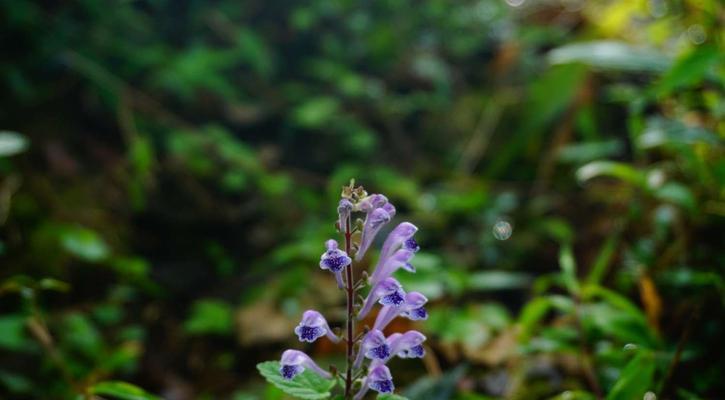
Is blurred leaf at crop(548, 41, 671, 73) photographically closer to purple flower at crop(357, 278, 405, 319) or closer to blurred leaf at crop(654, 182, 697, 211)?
blurred leaf at crop(654, 182, 697, 211)

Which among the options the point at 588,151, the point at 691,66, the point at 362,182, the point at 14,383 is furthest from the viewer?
the point at 362,182

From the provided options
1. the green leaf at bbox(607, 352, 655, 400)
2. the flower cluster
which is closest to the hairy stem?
the flower cluster

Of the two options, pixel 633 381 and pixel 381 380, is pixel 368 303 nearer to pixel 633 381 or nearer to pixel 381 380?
pixel 381 380

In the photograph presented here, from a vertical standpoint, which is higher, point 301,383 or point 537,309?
point 537,309

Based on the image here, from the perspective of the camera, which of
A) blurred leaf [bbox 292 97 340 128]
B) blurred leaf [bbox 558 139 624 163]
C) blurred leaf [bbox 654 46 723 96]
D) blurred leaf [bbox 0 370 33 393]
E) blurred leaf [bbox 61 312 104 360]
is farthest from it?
blurred leaf [bbox 292 97 340 128]

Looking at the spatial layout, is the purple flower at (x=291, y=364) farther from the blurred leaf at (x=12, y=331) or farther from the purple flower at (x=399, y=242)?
the blurred leaf at (x=12, y=331)

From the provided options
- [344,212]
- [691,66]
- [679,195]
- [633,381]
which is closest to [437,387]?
[633,381]
